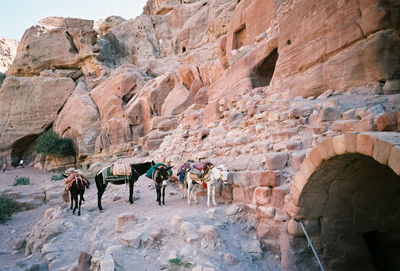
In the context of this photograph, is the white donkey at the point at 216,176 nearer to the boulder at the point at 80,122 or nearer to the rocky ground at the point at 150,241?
the rocky ground at the point at 150,241

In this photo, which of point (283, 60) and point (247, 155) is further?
point (283, 60)

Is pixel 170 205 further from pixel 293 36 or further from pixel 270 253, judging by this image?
pixel 293 36

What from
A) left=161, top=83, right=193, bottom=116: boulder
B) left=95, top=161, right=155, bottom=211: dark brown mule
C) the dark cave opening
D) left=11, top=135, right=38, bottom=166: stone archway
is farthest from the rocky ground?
left=11, top=135, right=38, bottom=166: stone archway

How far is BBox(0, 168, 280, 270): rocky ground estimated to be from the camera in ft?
15.9

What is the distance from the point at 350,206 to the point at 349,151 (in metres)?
2.25

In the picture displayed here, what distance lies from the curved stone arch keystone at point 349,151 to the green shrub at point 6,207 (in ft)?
45.5

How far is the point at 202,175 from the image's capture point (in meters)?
7.28

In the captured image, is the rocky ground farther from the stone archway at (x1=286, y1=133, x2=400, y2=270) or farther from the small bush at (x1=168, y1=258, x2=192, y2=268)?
the stone archway at (x1=286, y1=133, x2=400, y2=270)

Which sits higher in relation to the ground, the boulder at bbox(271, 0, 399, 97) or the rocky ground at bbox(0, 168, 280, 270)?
the boulder at bbox(271, 0, 399, 97)

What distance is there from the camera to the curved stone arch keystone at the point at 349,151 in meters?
3.04

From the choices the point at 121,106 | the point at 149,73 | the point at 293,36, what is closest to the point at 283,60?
the point at 293,36

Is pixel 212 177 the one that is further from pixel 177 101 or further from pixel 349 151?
pixel 177 101

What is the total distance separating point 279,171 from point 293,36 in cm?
525

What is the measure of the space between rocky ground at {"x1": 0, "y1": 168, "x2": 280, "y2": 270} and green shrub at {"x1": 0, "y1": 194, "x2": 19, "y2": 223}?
13.5 ft
